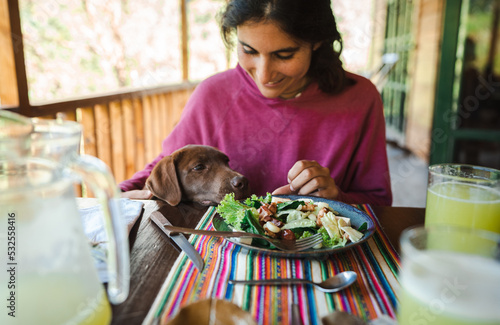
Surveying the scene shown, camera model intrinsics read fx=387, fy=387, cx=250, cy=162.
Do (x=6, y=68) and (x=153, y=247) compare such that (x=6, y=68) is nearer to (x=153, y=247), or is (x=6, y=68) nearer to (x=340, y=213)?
(x=153, y=247)

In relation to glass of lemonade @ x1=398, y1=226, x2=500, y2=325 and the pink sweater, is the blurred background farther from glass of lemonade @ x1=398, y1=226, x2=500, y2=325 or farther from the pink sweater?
glass of lemonade @ x1=398, y1=226, x2=500, y2=325

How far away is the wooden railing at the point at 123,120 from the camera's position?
298 cm

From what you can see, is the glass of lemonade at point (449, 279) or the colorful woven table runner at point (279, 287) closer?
the glass of lemonade at point (449, 279)

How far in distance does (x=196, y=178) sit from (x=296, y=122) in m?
0.60

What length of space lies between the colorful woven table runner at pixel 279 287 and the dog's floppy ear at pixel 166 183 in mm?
520

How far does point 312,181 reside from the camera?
1.35 m

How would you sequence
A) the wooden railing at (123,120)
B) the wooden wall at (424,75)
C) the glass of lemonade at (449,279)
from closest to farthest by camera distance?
1. the glass of lemonade at (449,279)
2. the wooden railing at (123,120)
3. the wooden wall at (424,75)

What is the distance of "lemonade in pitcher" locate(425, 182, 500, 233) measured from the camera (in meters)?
0.81

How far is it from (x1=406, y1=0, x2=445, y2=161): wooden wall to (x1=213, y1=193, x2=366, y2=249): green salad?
13.7 feet

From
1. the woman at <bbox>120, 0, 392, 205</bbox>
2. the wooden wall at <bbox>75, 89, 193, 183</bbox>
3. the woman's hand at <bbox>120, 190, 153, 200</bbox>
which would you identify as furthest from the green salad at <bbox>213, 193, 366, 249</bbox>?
the wooden wall at <bbox>75, 89, 193, 183</bbox>

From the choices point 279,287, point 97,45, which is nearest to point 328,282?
point 279,287

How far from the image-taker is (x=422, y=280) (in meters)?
0.50

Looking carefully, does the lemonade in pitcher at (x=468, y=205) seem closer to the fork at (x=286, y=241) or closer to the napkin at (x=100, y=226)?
the fork at (x=286, y=241)

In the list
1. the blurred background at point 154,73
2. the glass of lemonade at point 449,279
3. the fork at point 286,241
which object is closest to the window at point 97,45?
the blurred background at point 154,73
